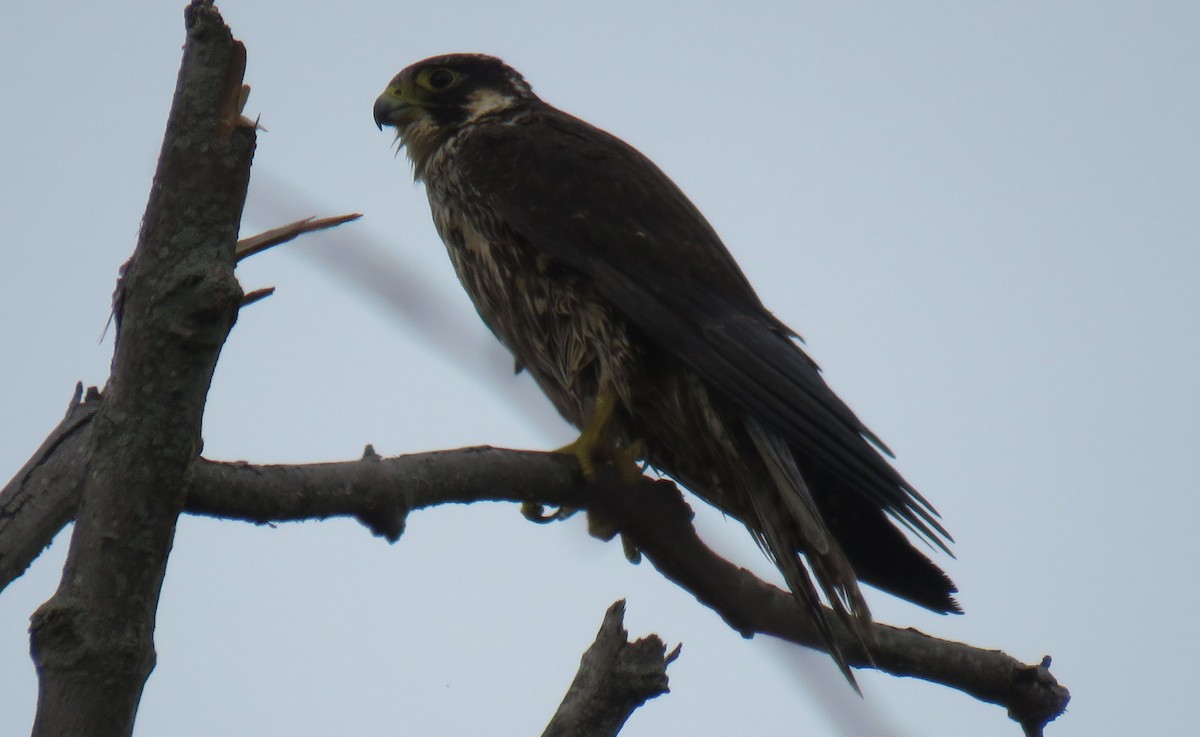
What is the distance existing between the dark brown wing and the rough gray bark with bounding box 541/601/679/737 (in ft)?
2.75

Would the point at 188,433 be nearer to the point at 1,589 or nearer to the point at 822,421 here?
the point at 1,589

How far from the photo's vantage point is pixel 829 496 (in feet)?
9.81

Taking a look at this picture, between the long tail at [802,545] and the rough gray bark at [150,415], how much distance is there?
141 centimetres

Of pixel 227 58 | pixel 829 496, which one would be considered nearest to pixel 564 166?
pixel 829 496

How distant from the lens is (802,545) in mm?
2727

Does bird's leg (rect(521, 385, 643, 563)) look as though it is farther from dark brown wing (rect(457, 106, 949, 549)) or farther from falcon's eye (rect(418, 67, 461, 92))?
falcon's eye (rect(418, 67, 461, 92))

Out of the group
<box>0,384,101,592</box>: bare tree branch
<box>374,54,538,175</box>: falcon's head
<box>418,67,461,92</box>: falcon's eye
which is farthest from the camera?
<box>418,67,461,92</box>: falcon's eye

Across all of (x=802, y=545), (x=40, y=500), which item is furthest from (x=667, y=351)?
(x=40, y=500)

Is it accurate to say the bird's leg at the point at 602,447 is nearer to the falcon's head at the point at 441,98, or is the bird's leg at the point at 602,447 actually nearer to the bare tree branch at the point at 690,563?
the bare tree branch at the point at 690,563

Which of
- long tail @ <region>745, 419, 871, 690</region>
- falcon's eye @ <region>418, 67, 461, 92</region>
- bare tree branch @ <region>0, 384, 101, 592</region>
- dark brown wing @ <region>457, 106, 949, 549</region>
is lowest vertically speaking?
bare tree branch @ <region>0, 384, 101, 592</region>

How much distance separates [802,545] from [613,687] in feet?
2.69

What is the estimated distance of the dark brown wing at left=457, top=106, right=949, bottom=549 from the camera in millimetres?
2791

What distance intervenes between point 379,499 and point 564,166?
1.65 m

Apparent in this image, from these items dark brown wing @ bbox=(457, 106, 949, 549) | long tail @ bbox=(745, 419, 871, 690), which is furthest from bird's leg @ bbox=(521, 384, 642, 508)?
long tail @ bbox=(745, 419, 871, 690)
